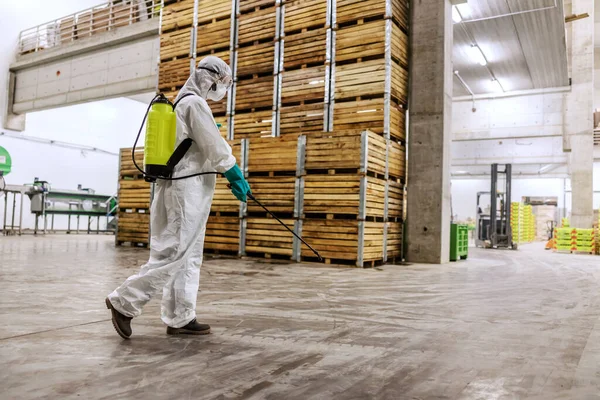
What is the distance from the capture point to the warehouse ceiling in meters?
12.8

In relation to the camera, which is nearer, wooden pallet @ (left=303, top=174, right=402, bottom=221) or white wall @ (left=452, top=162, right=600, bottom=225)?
wooden pallet @ (left=303, top=174, right=402, bottom=221)

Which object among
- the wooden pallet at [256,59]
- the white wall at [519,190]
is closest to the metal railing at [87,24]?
the wooden pallet at [256,59]

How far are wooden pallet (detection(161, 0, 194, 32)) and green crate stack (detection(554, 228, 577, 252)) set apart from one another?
43.3ft

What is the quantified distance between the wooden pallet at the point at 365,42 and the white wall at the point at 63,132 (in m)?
15.5

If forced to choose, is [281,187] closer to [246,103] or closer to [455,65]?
[246,103]

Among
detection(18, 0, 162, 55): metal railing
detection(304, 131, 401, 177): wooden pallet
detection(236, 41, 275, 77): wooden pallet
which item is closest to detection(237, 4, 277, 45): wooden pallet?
detection(236, 41, 275, 77): wooden pallet

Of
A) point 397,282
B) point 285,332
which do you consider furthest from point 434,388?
point 397,282

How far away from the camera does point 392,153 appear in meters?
9.17

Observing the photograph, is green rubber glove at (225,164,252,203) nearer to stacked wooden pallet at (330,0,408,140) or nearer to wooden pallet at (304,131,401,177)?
wooden pallet at (304,131,401,177)

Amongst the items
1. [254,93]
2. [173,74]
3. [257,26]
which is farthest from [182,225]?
[173,74]

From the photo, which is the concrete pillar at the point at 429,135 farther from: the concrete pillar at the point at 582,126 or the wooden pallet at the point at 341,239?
the concrete pillar at the point at 582,126

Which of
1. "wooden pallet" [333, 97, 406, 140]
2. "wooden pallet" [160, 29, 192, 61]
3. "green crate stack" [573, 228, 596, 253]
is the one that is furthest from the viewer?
"green crate stack" [573, 228, 596, 253]

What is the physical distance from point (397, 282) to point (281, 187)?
3.52m

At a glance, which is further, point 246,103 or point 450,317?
point 246,103
